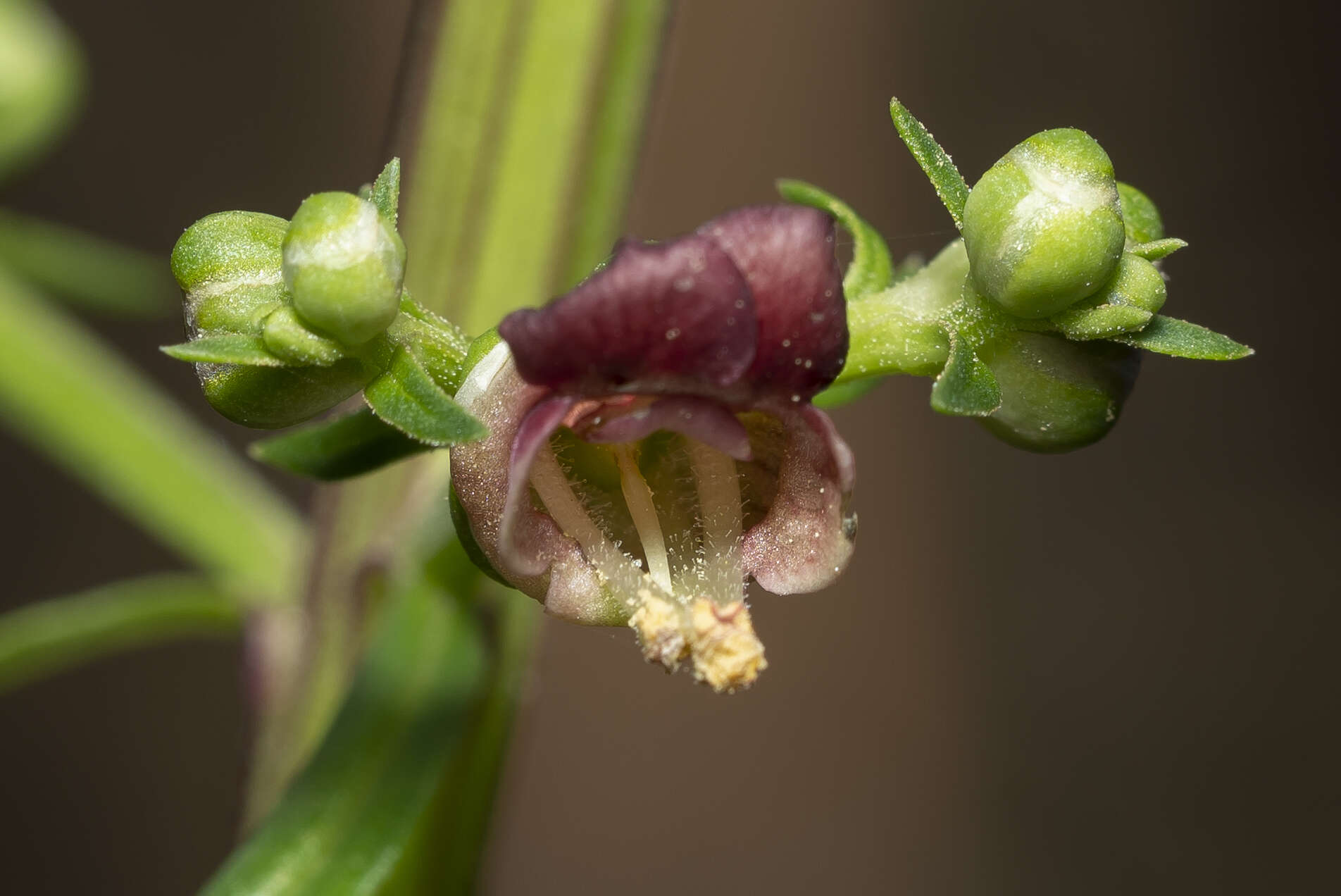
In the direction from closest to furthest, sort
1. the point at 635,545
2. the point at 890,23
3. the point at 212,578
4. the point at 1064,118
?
the point at 635,545 < the point at 212,578 < the point at 1064,118 < the point at 890,23

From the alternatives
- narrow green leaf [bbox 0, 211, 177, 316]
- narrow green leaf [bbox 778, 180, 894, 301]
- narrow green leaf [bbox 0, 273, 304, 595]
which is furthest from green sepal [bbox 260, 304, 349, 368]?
narrow green leaf [bbox 0, 211, 177, 316]

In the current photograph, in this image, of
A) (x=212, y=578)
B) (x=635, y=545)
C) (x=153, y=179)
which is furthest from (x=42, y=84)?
(x=153, y=179)

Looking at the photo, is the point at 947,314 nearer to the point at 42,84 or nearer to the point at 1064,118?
the point at 42,84

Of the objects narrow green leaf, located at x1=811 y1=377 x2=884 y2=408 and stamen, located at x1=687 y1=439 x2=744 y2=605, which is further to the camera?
narrow green leaf, located at x1=811 y1=377 x2=884 y2=408

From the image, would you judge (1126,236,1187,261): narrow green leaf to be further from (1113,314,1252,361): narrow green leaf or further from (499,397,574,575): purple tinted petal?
(499,397,574,575): purple tinted petal

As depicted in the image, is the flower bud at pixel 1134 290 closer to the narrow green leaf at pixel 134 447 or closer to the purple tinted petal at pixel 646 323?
the purple tinted petal at pixel 646 323

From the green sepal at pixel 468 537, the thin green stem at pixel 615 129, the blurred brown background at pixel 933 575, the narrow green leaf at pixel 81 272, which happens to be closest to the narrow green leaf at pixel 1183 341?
the green sepal at pixel 468 537

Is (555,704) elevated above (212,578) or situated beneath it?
situated beneath
